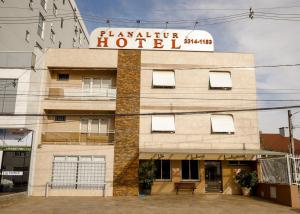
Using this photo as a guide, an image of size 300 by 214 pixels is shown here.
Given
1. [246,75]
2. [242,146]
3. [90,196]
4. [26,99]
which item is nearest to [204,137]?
[242,146]

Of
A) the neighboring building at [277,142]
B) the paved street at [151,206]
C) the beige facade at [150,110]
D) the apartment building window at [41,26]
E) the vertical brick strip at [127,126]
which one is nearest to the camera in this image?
the paved street at [151,206]

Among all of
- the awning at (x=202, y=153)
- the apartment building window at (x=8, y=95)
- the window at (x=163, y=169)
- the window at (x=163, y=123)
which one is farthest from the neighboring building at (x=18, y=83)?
the window at (x=163, y=169)

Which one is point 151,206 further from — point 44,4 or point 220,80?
point 44,4

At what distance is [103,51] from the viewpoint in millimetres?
24141

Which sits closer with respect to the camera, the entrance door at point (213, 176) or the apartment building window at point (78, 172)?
the apartment building window at point (78, 172)

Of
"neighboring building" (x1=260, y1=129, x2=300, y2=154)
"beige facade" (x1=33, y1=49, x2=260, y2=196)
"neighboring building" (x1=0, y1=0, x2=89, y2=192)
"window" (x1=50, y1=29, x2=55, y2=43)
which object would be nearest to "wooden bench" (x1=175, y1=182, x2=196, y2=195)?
"beige facade" (x1=33, y1=49, x2=260, y2=196)

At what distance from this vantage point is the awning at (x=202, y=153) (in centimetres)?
2109

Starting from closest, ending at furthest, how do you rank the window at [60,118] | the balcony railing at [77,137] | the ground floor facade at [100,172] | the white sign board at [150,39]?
the ground floor facade at [100,172] → the balcony railing at [77,137] → the window at [60,118] → the white sign board at [150,39]

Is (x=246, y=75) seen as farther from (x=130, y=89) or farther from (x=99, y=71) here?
(x=99, y=71)

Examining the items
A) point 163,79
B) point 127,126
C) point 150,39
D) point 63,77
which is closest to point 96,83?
point 63,77

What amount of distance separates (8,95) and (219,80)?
597 inches

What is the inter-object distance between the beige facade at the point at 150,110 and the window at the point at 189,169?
5.7 inches

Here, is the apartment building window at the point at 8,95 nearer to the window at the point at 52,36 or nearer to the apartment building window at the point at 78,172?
the apartment building window at the point at 78,172

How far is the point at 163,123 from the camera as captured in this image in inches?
914
